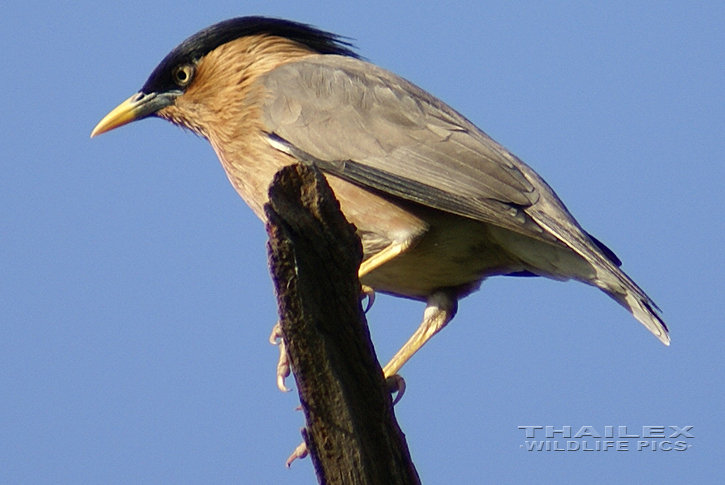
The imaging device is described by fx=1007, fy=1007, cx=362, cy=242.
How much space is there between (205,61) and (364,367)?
2.81 metres

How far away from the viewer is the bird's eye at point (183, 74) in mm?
5715

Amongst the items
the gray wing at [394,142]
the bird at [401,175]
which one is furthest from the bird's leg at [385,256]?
the gray wing at [394,142]

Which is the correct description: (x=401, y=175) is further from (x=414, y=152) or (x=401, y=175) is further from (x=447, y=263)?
(x=447, y=263)

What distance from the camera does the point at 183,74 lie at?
5742mm

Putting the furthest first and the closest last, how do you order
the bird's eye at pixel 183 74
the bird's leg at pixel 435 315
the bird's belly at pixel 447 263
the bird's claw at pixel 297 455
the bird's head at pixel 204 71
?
the bird's eye at pixel 183 74 < the bird's head at pixel 204 71 < the bird's leg at pixel 435 315 < the bird's belly at pixel 447 263 < the bird's claw at pixel 297 455

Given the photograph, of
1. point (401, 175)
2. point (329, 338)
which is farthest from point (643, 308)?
point (329, 338)


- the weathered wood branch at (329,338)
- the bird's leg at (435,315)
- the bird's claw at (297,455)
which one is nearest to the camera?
the weathered wood branch at (329,338)

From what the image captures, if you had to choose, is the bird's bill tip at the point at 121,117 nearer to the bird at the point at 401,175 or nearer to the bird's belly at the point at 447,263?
the bird at the point at 401,175

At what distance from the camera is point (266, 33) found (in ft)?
19.4

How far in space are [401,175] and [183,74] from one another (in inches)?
65.3

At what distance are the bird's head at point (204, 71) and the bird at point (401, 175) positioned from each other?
12 mm

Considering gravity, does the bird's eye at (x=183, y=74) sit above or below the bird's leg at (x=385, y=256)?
above

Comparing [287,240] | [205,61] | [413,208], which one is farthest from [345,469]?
[205,61]

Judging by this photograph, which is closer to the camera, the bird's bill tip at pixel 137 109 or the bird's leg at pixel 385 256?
the bird's leg at pixel 385 256
